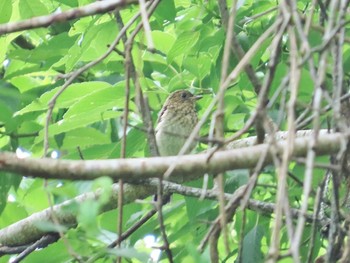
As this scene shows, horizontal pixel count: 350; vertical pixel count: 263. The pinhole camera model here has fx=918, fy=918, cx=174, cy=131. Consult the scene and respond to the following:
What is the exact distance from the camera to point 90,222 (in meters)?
2.07

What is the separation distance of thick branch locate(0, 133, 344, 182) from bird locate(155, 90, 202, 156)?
3668 mm

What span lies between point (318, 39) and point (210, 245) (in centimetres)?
87

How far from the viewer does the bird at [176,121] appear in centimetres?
593

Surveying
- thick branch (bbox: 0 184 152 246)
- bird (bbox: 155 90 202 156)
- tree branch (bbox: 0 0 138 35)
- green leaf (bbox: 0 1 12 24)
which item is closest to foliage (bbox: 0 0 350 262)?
green leaf (bbox: 0 1 12 24)

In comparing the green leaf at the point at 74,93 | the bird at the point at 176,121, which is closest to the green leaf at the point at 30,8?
the green leaf at the point at 74,93

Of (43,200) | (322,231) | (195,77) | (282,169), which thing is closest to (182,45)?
(195,77)

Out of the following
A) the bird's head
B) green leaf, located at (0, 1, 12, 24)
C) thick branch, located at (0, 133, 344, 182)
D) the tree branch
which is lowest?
the bird's head

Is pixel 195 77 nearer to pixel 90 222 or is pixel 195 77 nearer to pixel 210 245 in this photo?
pixel 210 245

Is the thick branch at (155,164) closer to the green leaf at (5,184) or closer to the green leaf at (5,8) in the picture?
the green leaf at (5,8)

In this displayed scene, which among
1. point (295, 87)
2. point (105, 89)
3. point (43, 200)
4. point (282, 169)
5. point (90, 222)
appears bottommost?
point (43, 200)

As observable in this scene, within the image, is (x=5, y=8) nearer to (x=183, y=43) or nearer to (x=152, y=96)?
(x=183, y=43)

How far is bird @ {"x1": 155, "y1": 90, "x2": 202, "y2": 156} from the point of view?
5930mm

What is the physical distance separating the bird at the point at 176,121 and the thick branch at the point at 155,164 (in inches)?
144

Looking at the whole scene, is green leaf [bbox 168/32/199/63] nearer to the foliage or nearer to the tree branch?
the foliage
